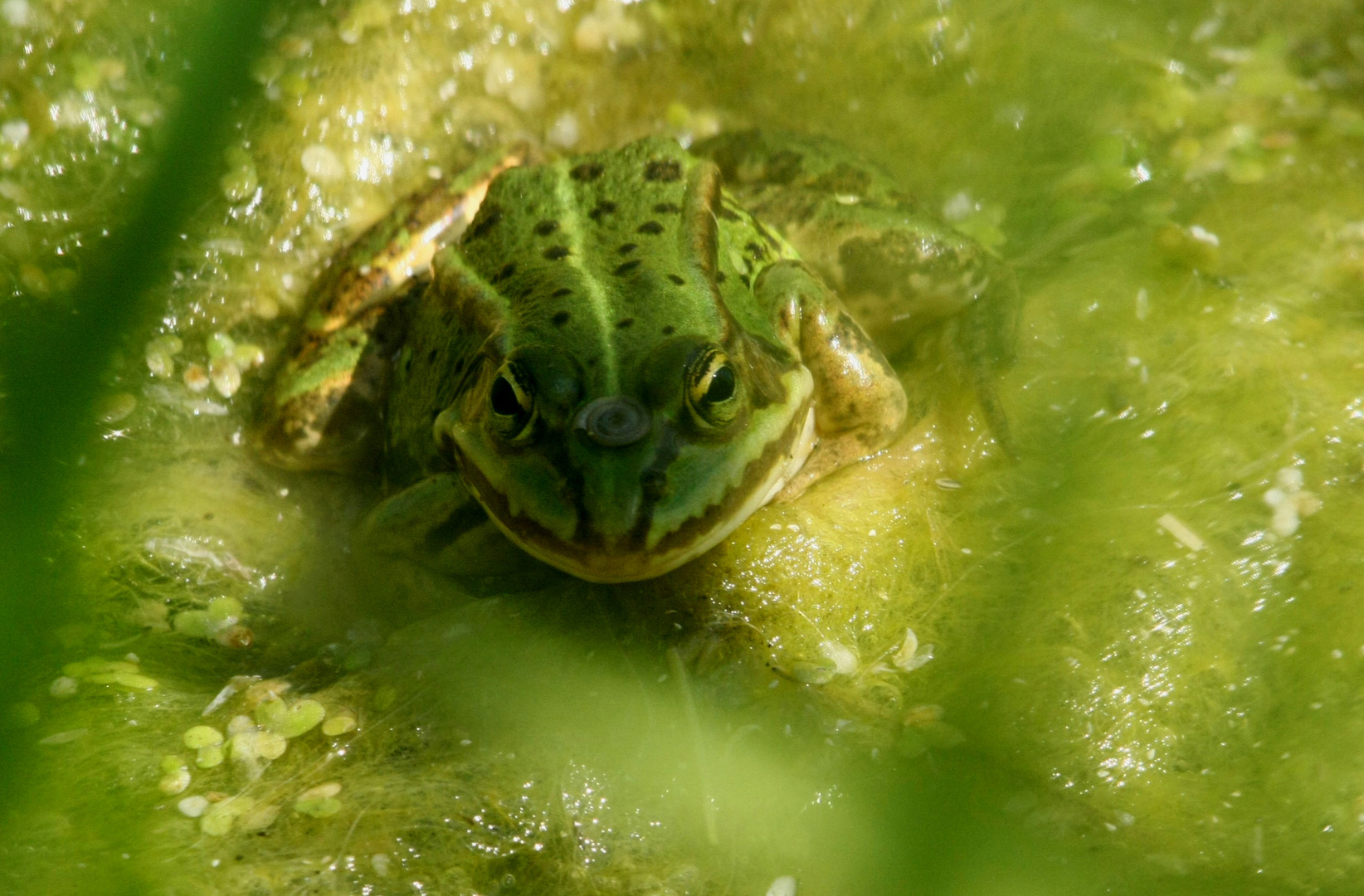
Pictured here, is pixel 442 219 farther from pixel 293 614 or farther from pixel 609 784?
pixel 609 784

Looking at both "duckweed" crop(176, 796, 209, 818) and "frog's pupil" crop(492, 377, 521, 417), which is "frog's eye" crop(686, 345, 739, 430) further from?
"duckweed" crop(176, 796, 209, 818)

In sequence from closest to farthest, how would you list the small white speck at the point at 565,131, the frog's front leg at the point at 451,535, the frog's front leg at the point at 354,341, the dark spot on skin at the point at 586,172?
1. the frog's front leg at the point at 451,535
2. the dark spot on skin at the point at 586,172
3. the frog's front leg at the point at 354,341
4. the small white speck at the point at 565,131

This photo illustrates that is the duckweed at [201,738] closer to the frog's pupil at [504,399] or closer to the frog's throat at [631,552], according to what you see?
the frog's throat at [631,552]

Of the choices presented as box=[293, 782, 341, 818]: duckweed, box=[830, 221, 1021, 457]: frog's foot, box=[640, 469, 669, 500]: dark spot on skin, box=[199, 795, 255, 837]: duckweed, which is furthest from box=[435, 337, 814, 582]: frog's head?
box=[830, 221, 1021, 457]: frog's foot

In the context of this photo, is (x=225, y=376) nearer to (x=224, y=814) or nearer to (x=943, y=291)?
(x=224, y=814)

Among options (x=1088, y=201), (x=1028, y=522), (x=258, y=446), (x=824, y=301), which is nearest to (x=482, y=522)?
(x=258, y=446)

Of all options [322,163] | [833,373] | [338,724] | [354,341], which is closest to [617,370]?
[833,373]

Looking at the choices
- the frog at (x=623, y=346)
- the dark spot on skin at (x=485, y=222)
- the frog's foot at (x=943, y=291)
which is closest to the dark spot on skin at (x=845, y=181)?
the frog at (x=623, y=346)
